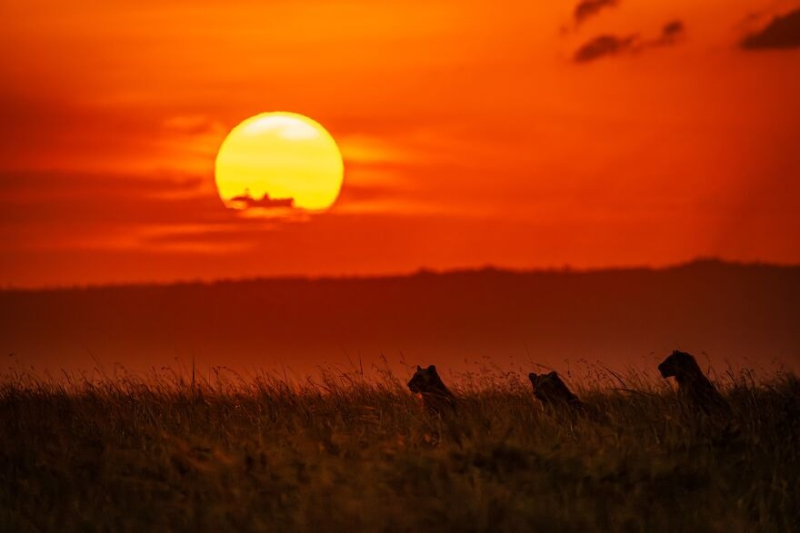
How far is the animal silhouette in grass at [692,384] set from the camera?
14.1 m

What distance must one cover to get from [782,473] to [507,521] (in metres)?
3.26

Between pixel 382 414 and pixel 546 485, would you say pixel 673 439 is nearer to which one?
pixel 546 485

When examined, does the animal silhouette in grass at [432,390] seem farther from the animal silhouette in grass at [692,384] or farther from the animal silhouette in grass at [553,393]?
the animal silhouette in grass at [692,384]

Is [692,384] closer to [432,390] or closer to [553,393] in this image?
[553,393]

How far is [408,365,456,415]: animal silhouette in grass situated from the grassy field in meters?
0.94

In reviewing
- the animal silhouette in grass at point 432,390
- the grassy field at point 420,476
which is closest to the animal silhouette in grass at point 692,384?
the grassy field at point 420,476

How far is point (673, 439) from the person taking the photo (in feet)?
37.5

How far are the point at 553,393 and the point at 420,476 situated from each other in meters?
4.90

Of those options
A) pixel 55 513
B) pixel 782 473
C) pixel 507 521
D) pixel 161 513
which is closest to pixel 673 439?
pixel 782 473

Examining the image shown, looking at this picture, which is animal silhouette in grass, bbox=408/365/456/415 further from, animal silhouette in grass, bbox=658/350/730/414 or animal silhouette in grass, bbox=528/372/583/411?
animal silhouette in grass, bbox=658/350/730/414

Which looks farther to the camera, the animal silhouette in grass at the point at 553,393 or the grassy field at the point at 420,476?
the animal silhouette in grass at the point at 553,393

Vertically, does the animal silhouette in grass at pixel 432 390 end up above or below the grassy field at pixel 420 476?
above

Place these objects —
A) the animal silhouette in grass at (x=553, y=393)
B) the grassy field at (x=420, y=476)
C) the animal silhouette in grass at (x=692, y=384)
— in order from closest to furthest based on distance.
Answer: the grassy field at (x=420, y=476) < the animal silhouette in grass at (x=692, y=384) < the animal silhouette in grass at (x=553, y=393)

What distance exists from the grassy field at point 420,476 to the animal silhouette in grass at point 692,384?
1.67 ft
